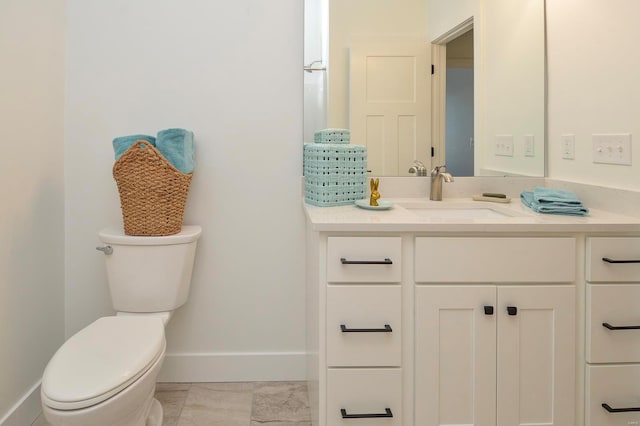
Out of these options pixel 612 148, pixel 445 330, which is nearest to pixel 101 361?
pixel 445 330

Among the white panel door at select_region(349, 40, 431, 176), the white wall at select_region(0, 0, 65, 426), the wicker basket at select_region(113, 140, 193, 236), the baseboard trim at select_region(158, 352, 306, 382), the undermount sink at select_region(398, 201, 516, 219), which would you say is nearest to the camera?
the white wall at select_region(0, 0, 65, 426)

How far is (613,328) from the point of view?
179 cm

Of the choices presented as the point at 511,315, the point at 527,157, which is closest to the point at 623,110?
the point at 527,157

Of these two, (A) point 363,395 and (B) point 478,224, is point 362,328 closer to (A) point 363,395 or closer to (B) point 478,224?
(A) point 363,395

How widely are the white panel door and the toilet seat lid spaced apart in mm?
1157

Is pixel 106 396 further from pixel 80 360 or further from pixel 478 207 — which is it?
pixel 478 207

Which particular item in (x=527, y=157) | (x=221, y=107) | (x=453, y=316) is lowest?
(x=453, y=316)

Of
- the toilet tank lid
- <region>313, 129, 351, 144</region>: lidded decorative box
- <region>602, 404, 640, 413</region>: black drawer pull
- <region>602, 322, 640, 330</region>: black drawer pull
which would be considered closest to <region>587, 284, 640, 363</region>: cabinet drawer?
<region>602, 322, 640, 330</region>: black drawer pull

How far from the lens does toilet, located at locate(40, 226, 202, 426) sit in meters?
1.54

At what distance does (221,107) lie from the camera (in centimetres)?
255

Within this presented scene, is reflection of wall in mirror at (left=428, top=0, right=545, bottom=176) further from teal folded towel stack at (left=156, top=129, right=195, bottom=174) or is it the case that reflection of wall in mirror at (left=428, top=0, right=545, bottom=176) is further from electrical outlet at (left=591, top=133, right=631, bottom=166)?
teal folded towel stack at (left=156, top=129, right=195, bottom=174)

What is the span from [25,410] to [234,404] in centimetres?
77

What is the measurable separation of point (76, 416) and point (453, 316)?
3.58 ft

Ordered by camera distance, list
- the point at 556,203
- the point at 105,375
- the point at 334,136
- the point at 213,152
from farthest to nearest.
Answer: the point at 213,152 → the point at 334,136 → the point at 556,203 → the point at 105,375
